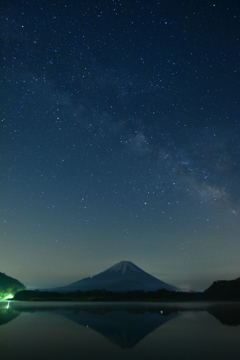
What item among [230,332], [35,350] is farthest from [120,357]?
[230,332]

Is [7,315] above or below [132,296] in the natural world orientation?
above

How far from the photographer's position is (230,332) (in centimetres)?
1387

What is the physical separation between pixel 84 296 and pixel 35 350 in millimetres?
93809

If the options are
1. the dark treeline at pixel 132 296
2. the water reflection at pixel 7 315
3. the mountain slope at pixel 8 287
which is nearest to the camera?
the water reflection at pixel 7 315

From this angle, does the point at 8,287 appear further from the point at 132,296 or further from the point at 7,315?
the point at 7,315

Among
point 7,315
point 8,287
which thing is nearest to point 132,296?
point 8,287

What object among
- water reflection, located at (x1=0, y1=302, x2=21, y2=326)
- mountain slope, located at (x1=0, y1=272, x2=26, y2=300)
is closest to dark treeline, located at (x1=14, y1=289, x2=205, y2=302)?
mountain slope, located at (x1=0, y1=272, x2=26, y2=300)

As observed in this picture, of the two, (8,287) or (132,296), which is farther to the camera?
(8,287)

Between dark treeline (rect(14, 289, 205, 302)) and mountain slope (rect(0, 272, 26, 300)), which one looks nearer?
dark treeline (rect(14, 289, 205, 302))

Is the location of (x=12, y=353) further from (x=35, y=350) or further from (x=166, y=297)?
(x=166, y=297)

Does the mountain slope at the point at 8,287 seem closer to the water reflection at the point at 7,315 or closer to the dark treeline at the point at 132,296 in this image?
the dark treeline at the point at 132,296

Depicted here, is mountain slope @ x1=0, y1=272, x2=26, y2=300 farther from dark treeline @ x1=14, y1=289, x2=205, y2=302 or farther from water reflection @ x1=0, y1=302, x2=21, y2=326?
water reflection @ x1=0, y1=302, x2=21, y2=326

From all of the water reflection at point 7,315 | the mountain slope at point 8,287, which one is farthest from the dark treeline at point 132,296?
the water reflection at point 7,315

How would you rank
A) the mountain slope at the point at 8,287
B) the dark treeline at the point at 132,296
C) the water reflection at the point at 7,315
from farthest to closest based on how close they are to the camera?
the mountain slope at the point at 8,287, the dark treeline at the point at 132,296, the water reflection at the point at 7,315
